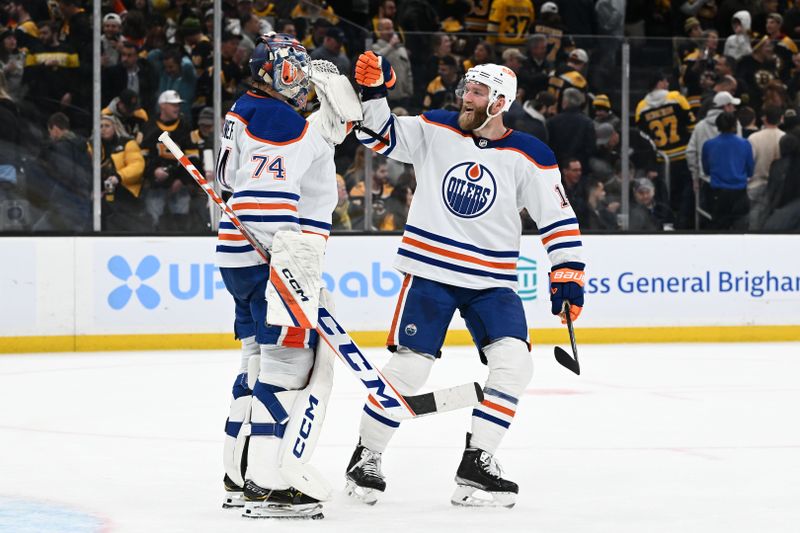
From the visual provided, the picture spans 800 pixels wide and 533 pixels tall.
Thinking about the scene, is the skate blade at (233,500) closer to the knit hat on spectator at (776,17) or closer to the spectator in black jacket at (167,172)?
the spectator in black jacket at (167,172)

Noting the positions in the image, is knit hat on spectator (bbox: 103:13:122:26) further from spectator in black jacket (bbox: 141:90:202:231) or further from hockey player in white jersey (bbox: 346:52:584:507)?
hockey player in white jersey (bbox: 346:52:584:507)

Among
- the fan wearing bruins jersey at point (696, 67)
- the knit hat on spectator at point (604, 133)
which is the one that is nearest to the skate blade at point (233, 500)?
the knit hat on spectator at point (604, 133)

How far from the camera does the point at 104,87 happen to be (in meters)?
8.29

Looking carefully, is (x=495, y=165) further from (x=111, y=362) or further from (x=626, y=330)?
(x=626, y=330)

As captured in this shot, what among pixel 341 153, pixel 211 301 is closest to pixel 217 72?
pixel 341 153

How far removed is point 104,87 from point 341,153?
1542mm

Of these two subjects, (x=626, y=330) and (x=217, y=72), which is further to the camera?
(x=626, y=330)

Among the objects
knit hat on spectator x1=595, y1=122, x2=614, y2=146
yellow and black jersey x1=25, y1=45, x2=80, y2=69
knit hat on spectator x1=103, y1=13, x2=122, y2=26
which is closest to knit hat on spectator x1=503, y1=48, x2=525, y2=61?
knit hat on spectator x1=595, y1=122, x2=614, y2=146

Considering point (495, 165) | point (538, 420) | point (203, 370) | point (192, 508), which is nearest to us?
point (192, 508)

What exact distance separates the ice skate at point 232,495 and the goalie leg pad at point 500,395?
27.9 inches

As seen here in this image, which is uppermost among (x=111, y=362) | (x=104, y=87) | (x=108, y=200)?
(x=104, y=87)

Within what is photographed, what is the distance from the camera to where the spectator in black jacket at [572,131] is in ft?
29.3

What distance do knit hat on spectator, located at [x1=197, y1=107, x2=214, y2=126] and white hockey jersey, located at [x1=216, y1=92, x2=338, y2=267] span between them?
474 cm

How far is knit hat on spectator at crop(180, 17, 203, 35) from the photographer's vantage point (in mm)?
8562
